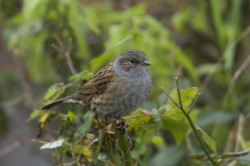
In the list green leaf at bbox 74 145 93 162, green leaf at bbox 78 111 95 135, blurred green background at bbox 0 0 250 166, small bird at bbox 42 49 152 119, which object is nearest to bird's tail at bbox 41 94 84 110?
small bird at bbox 42 49 152 119

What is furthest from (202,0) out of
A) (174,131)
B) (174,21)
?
(174,131)

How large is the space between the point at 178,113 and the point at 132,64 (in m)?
0.66

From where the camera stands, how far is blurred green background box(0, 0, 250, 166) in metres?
3.06

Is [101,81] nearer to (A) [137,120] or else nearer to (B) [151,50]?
(A) [137,120]

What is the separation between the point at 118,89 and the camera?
102 inches

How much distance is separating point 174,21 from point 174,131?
2092 mm

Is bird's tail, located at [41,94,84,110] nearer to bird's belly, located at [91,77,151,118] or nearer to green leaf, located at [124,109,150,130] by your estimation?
bird's belly, located at [91,77,151,118]

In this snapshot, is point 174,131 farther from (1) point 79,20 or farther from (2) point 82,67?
(1) point 79,20

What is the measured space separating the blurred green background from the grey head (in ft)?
0.30

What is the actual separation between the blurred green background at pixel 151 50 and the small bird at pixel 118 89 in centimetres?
10

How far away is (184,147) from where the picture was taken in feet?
9.69

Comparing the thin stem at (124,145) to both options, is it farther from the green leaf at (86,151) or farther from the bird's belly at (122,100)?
the bird's belly at (122,100)

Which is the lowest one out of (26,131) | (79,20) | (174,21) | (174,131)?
(26,131)

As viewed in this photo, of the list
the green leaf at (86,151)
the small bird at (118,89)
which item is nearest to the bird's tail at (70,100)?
the small bird at (118,89)
